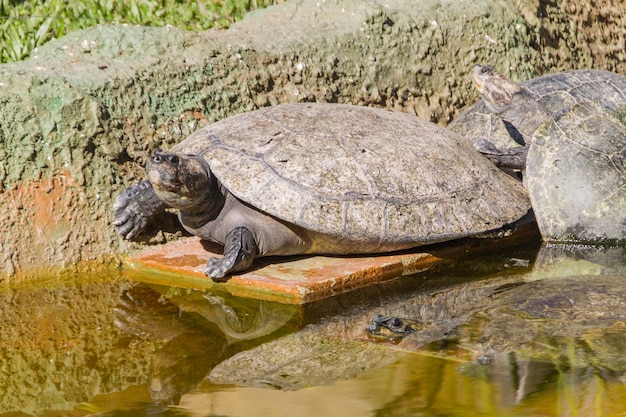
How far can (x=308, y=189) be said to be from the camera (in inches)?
202

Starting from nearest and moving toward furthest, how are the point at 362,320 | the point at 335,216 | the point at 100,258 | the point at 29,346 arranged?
the point at 29,346 → the point at 362,320 → the point at 335,216 → the point at 100,258

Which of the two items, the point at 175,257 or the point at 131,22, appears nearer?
the point at 175,257

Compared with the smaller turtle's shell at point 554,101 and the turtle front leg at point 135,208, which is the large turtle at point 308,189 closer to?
the turtle front leg at point 135,208

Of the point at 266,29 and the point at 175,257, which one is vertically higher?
the point at 266,29

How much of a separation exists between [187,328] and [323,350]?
30.8 inches

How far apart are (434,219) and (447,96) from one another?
2.70m

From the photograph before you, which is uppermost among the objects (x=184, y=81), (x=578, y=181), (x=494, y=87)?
(x=184, y=81)

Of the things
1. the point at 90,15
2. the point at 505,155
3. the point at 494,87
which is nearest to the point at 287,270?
the point at 505,155

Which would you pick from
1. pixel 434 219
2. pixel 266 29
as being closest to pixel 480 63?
pixel 266 29

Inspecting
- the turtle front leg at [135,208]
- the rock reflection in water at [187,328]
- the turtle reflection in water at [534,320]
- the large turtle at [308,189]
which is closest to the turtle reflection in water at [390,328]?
the turtle reflection in water at [534,320]

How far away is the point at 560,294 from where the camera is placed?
4.62 metres

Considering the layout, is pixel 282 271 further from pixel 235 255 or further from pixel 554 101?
pixel 554 101

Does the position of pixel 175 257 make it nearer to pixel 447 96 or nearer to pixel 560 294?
pixel 560 294

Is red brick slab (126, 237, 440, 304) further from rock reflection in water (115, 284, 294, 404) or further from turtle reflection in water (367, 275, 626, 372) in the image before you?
turtle reflection in water (367, 275, 626, 372)
